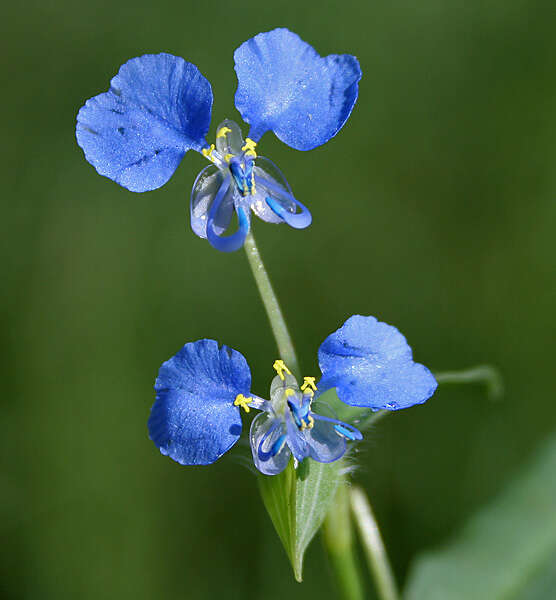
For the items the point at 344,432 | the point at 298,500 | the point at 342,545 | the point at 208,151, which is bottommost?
the point at 342,545

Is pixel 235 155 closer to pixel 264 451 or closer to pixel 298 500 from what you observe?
pixel 264 451

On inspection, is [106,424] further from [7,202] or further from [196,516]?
[7,202]

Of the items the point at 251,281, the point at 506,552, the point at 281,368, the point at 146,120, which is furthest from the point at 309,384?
the point at 251,281

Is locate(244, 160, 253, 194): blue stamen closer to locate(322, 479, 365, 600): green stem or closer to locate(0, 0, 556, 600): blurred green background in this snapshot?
locate(322, 479, 365, 600): green stem

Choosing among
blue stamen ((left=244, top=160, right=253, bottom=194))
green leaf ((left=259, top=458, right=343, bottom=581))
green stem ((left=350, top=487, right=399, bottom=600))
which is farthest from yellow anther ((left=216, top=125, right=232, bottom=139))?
green stem ((left=350, top=487, right=399, bottom=600))

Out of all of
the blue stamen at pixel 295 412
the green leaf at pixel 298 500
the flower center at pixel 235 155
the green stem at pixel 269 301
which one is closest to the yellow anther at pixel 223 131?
the flower center at pixel 235 155

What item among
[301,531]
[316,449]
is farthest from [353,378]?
[301,531]
